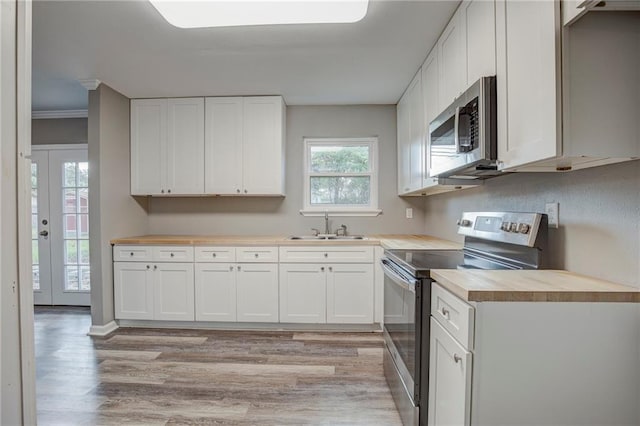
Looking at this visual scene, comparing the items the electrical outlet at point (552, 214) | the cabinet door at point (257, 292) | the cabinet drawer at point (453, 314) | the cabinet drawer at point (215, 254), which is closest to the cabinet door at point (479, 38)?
the electrical outlet at point (552, 214)

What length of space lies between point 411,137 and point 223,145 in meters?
1.90

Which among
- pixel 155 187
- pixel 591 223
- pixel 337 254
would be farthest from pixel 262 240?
pixel 591 223

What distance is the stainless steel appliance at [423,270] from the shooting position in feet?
4.91

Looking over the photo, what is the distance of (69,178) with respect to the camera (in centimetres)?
404

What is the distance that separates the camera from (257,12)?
6.57 feet

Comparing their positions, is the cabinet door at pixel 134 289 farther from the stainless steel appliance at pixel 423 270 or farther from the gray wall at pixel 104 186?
the stainless steel appliance at pixel 423 270

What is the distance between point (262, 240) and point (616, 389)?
107 inches

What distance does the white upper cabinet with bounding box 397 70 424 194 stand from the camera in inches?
108

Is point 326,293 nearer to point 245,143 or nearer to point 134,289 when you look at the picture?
point 245,143

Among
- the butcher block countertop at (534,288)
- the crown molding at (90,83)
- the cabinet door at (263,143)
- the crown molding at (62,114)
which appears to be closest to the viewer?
the butcher block countertop at (534,288)

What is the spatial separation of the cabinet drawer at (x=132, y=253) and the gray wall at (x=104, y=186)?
67mm

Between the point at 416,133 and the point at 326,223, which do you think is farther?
the point at 326,223

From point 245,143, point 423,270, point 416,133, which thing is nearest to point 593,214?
point 423,270

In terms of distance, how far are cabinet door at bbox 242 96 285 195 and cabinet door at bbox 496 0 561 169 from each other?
2.31 metres
